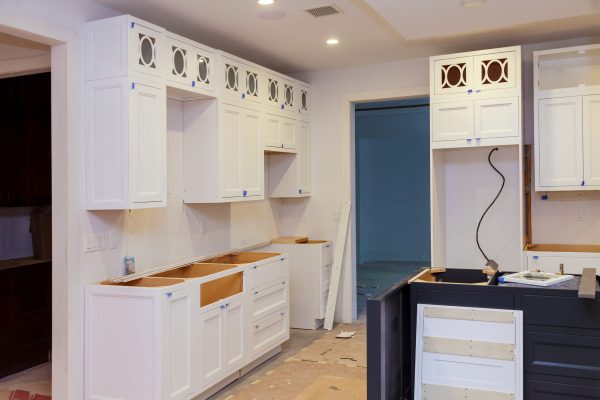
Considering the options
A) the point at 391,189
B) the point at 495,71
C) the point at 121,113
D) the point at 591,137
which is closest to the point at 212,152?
the point at 121,113

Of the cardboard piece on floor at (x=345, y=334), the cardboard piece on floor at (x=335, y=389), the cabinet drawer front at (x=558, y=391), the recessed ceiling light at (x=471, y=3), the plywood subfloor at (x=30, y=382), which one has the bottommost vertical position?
the plywood subfloor at (x=30, y=382)

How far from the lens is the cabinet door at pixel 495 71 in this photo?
181 inches

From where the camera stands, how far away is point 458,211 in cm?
535

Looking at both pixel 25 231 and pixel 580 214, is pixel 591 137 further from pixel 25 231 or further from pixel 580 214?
pixel 25 231

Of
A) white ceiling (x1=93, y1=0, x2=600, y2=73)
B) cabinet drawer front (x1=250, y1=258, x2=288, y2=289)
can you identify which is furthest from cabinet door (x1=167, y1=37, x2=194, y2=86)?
cabinet drawer front (x1=250, y1=258, x2=288, y2=289)

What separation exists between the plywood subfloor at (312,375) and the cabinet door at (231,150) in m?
1.45

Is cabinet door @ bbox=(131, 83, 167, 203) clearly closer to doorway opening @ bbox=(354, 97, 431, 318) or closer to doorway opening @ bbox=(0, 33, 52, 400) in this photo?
doorway opening @ bbox=(0, 33, 52, 400)

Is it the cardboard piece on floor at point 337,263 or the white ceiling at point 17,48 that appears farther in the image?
the cardboard piece on floor at point 337,263

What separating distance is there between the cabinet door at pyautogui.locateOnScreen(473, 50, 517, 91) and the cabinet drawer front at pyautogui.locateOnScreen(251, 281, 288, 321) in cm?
239

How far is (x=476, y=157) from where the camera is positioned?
5238mm

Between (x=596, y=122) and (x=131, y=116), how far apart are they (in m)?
3.56

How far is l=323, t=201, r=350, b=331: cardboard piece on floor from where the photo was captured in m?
5.71

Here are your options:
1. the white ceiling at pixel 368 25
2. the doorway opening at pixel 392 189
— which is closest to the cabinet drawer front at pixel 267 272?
the white ceiling at pixel 368 25

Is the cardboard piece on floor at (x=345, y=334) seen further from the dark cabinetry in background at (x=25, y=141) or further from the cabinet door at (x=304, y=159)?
the dark cabinetry in background at (x=25, y=141)
